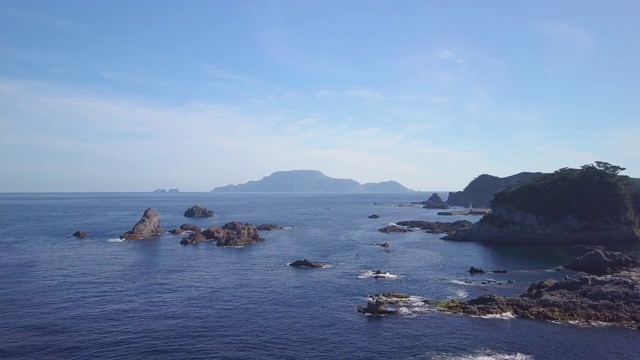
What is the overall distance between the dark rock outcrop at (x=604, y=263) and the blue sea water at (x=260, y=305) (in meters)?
4.93

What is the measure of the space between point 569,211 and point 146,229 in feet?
397

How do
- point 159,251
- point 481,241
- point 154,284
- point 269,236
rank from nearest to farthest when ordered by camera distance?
point 154,284 < point 159,251 < point 481,241 < point 269,236

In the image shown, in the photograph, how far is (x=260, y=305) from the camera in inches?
2687

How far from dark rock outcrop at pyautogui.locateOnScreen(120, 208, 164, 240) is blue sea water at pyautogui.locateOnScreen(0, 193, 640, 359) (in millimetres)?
14330

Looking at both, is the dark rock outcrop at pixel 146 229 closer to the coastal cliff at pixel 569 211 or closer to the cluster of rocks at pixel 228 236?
the cluster of rocks at pixel 228 236

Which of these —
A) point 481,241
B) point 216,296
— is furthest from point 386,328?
point 481,241

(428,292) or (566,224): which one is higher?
(566,224)

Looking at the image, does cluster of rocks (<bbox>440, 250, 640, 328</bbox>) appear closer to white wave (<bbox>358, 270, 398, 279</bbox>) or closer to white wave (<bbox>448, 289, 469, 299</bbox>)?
white wave (<bbox>448, 289, 469, 299</bbox>)

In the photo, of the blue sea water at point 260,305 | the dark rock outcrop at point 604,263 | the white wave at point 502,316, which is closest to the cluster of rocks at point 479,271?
the blue sea water at point 260,305

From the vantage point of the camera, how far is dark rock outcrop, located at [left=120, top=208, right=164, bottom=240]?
452 ft

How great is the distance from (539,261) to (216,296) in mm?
69723

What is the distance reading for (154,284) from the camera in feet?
266

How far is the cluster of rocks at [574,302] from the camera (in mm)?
61719

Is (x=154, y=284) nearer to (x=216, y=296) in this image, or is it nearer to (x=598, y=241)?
(x=216, y=296)
